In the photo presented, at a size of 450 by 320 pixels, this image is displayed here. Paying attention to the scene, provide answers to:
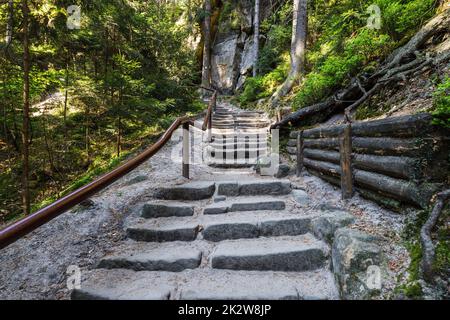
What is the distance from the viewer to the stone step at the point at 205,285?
6.97 feet

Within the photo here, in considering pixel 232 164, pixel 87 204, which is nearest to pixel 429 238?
pixel 87 204

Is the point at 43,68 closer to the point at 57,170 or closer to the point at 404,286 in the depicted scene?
the point at 57,170

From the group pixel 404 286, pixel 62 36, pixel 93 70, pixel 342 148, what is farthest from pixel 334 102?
pixel 93 70

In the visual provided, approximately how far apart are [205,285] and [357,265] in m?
1.42

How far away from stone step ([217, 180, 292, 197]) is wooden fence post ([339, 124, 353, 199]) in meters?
1.01

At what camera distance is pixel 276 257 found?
2.51 meters

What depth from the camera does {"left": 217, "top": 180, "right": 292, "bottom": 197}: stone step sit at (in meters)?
3.99

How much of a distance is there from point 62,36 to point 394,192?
7960 millimetres

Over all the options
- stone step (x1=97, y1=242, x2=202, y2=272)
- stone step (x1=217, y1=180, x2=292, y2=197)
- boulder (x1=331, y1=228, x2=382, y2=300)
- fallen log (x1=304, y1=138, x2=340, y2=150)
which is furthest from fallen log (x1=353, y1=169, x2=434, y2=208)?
stone step (x1=97, y1=242, x2=202, y2=272)

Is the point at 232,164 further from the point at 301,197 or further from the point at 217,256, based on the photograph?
the point at 217,256

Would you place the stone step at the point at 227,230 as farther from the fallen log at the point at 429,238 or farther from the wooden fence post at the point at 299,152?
the wooden fence post at the point at 299,152

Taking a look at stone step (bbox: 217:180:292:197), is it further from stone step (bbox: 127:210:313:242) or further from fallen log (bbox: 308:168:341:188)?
stone step (bbox: 127:210:313:242)

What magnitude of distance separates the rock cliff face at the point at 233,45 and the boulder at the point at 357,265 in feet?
66.2

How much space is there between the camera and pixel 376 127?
272 centimetres
